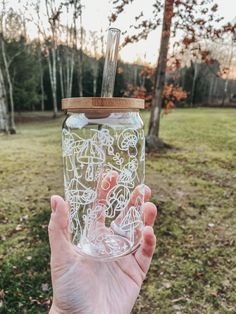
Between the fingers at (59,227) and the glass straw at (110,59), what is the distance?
0.44 metres

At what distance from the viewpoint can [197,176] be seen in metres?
5.83

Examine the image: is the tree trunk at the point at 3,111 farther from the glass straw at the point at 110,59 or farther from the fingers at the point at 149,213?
the glass straw at the point at 110,59

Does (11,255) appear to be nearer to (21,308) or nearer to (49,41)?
(21,308)

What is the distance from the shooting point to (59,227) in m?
1.18

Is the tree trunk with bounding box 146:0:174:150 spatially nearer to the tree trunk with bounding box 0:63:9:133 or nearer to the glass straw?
the glass straw

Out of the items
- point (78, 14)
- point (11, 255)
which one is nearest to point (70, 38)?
point (78, 14)

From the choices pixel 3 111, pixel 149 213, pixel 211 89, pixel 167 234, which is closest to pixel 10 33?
pixel 3 111

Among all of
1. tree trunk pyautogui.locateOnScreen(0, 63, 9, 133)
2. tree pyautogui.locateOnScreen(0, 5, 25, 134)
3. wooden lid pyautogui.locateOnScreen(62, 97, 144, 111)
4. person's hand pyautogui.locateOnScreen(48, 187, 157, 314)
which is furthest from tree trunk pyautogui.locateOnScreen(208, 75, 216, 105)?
wooden lid pyautogui.locateOnScreen(62, 97, 144, 111)

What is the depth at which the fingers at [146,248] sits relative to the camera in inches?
56.3

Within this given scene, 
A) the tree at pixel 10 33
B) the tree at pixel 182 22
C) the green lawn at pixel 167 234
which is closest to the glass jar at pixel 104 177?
the green lawn at pixel 167 234

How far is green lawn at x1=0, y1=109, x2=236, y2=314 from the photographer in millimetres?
2627

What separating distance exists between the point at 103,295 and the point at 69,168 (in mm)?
581

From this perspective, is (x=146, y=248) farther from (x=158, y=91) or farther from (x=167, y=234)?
(x=158, y=91)

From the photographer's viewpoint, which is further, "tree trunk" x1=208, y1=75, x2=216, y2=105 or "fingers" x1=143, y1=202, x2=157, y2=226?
"tree trunk" x1=208, y1=75, x2=216, y2=105
